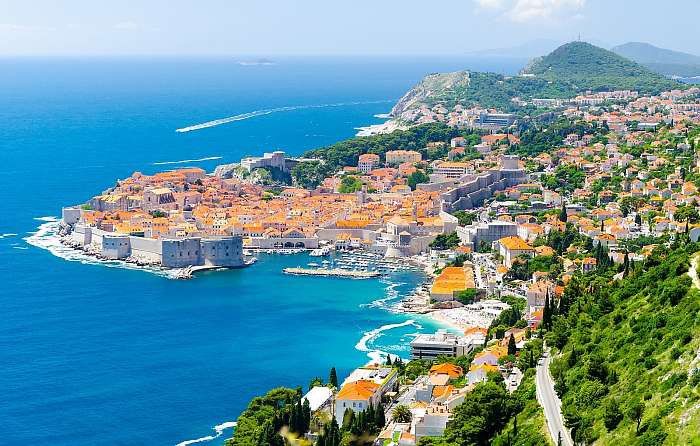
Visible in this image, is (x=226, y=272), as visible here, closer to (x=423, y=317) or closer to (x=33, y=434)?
(x=423, y=317)

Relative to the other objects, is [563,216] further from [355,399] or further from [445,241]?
[355,399]

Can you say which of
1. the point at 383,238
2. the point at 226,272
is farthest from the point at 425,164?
the point at 226,272

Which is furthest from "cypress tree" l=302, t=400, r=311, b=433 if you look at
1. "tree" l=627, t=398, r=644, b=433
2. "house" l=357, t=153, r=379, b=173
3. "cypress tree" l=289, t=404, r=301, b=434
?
"house" l=357, t=153, r=379, b=173

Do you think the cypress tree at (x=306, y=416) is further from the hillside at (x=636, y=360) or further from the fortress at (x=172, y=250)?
the fortress at (x=172, y=250)

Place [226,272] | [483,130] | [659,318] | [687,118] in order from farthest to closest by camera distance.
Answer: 1. [483,130]
2. [687,118]
3. [226,272]
4. [659,318]

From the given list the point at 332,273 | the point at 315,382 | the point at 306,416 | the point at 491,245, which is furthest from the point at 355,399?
the point at 491,245

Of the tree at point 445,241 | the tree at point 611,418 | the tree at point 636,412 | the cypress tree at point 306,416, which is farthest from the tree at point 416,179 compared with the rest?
the tree at point 636,412
